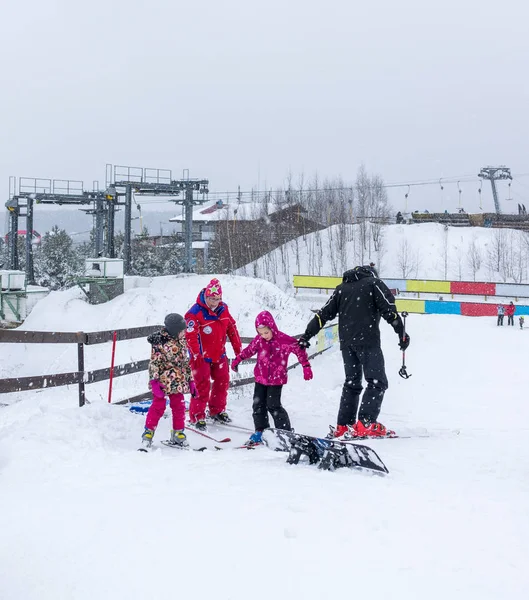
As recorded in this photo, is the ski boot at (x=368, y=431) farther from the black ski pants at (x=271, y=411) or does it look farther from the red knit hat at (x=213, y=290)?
the red knit hat at (x=213, y=290)

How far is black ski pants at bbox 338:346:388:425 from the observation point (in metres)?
6.50

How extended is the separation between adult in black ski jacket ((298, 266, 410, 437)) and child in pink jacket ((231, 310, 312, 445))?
0.75 feet

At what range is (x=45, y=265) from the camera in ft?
174

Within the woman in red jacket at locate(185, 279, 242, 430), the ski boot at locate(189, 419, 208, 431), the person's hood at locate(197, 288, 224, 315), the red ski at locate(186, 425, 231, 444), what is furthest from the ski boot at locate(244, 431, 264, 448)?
the person's hood at locate(197, 288, 224, 315)

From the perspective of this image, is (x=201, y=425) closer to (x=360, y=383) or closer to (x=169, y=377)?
(x=169, y=377)

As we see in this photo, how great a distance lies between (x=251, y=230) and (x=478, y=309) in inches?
1388

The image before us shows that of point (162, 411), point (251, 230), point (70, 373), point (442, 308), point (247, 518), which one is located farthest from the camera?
point (251, 230)

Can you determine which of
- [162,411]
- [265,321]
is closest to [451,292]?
[265,321]

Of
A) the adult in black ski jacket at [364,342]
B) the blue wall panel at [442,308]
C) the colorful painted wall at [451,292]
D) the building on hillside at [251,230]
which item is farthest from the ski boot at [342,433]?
the building on hillside at [251,230]

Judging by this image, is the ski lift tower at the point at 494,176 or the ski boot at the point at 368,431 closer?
the ski boot at the point at 368,431

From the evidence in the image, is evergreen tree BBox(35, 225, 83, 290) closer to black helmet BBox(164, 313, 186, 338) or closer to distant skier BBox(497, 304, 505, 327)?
distant skier BBox(497, 304, 505, 327)

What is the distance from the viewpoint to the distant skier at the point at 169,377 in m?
5.84

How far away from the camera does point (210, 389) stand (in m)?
7.31

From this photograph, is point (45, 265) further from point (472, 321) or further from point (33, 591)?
point (33, 591)
